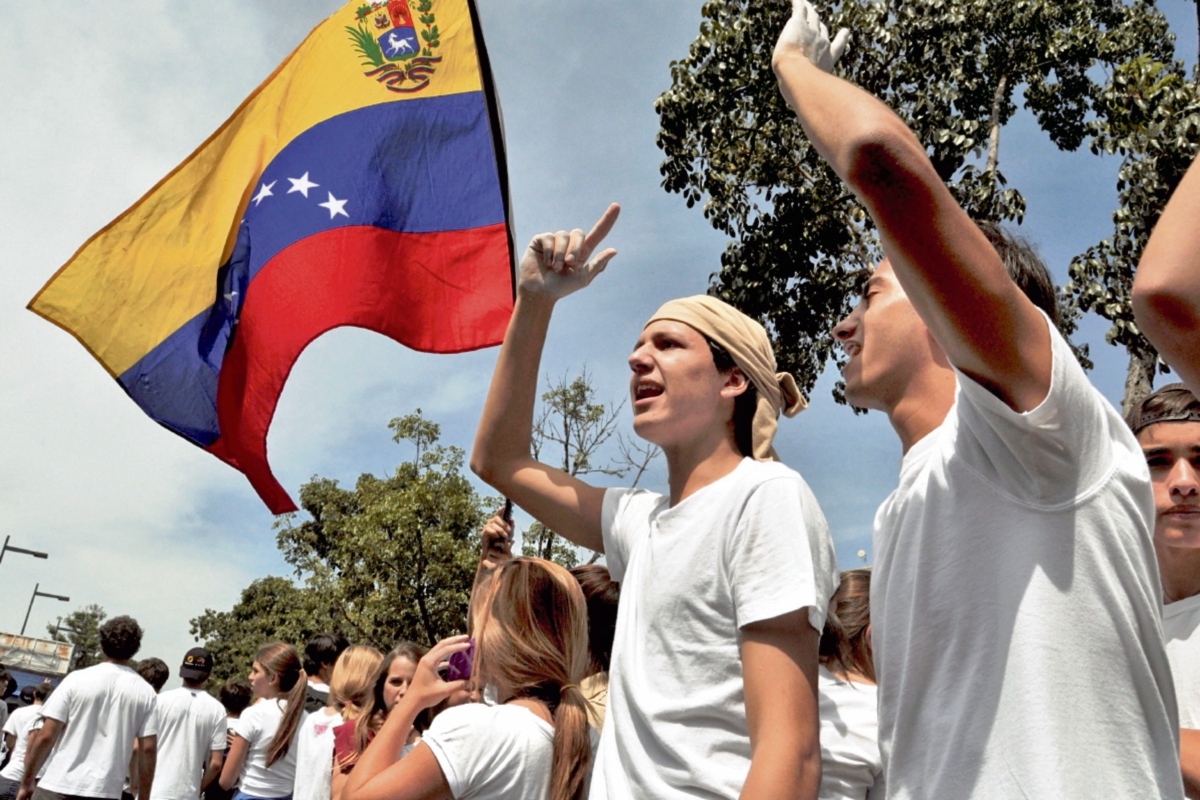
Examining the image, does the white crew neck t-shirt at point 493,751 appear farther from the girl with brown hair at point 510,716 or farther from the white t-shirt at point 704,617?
the white t-shirt at point 704,617

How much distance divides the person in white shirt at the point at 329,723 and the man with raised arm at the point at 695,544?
8.89 feet

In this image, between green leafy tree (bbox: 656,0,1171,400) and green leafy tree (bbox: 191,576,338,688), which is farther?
green leafy tree (bbox: 191,576,338,688)

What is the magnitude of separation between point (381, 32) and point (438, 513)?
1856 centimetres

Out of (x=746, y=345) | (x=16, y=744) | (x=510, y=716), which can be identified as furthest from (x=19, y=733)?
(x=746, y=345)

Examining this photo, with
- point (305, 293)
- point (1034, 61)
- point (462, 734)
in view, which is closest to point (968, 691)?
point (462, 734)

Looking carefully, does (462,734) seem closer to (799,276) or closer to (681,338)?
(681,338)

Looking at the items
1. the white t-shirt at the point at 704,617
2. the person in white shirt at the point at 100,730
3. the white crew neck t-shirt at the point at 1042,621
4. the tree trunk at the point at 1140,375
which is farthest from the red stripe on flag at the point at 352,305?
the tree trunk at the point at 1140,375

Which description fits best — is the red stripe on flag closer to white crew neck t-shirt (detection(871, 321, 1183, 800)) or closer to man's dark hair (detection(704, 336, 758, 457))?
man's dark hair (detection(704, 336, 758, 457))

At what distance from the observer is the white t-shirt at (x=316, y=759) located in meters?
4.92

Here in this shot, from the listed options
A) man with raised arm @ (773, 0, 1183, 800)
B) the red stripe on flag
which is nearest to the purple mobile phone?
the red stripe on flag

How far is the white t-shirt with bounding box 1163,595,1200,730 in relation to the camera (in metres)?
2.00

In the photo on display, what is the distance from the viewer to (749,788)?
166cm

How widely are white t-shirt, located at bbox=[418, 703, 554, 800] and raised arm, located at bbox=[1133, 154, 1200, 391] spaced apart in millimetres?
1964

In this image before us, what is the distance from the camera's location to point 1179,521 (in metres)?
2.16
